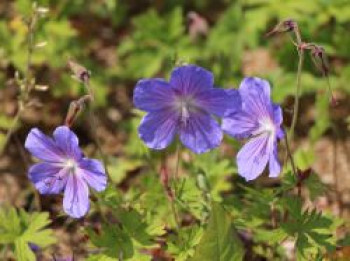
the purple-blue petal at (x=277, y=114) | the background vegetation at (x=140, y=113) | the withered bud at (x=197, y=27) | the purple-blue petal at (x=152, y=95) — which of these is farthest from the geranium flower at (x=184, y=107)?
the withered bud at (x=197, y=27)

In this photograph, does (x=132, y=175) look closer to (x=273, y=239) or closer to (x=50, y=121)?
Answer: (x=50, y=121)

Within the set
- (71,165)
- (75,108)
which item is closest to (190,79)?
(75,108)

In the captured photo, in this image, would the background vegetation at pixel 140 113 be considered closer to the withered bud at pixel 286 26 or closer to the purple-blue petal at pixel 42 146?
the purple-blue petal at pixel 42 146

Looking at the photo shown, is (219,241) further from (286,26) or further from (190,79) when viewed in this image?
(286,26)

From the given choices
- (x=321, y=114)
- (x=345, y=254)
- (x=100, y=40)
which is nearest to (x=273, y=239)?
(x=345, y=254)

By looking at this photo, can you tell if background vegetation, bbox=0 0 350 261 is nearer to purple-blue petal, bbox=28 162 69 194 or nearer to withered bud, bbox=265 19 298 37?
purple-blue petal, bbox=28 162 69 194
